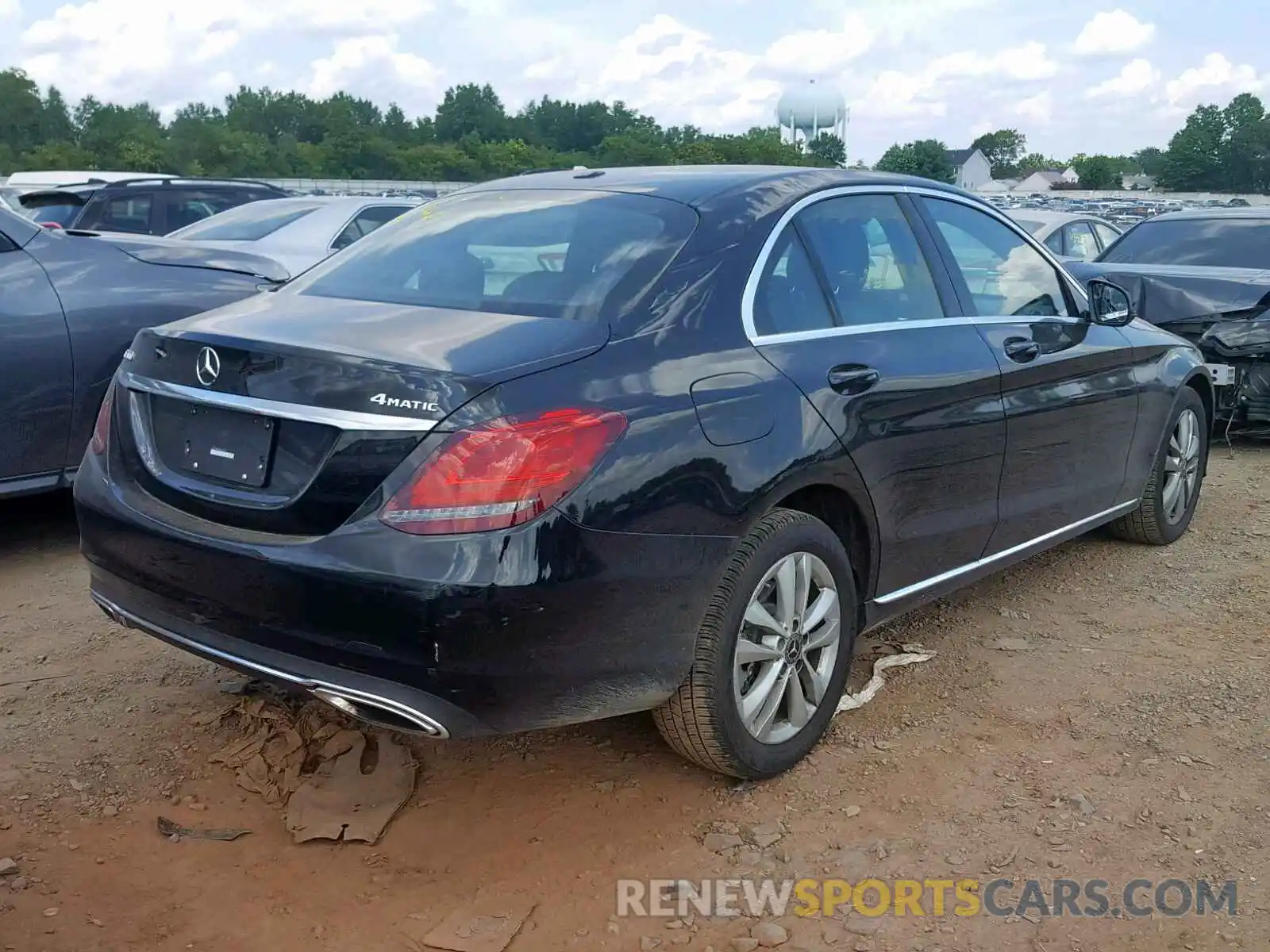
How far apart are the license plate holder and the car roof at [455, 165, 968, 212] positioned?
1360mm

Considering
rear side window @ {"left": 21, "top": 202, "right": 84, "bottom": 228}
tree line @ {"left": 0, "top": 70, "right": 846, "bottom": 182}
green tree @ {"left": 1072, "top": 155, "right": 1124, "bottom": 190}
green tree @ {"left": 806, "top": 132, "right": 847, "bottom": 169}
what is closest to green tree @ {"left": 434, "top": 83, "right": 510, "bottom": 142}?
tree line @ {"left": 0, "top": 70, "right": 846, "bottom": 182}

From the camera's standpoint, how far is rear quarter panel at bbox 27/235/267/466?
5.02m

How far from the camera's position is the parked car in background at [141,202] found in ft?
38.2

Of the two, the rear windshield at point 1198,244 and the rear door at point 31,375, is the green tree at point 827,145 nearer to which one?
the rear windshield at point 1198,244

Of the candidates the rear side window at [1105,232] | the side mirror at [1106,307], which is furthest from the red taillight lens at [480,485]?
the rear side window at [1105,232]

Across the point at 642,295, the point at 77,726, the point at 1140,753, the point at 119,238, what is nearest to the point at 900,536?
the point at 1140,753

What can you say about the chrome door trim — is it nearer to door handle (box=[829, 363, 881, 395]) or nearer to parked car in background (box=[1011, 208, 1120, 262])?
door handle (box=[829, 363, 881, 395])

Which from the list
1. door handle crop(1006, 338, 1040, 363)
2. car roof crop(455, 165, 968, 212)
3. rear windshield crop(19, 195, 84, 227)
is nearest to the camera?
car roof crop(455, 165, 968, 212)

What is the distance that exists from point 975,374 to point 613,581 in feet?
5.57

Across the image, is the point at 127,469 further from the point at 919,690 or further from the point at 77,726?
the point at 919,690

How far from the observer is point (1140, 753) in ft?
11.5

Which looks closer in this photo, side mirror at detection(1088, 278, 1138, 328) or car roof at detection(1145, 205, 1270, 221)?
side mirror at detection(1088, 278, 1138, 328)

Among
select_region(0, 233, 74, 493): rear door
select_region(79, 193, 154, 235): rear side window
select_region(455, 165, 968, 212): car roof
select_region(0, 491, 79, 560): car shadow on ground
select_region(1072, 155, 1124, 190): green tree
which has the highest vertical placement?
select_region(1072, 155, 1124, 190): green tree

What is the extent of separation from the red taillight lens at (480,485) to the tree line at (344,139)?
46238 mm
